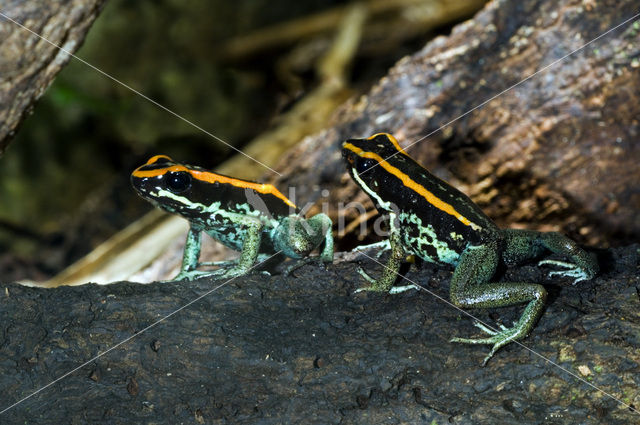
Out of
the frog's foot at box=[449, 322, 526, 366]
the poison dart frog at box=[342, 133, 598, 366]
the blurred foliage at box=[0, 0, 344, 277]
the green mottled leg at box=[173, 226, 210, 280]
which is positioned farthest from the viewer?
the blurred foliage at box=[0, 0, 344, 277]

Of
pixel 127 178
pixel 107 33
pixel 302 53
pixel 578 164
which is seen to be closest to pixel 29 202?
pixel 127 178

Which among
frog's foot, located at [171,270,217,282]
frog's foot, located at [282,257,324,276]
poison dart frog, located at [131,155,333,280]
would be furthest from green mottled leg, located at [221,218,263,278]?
frog's foot, located at [282,257,324,276]

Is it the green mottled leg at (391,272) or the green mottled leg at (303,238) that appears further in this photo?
the green mottled leg at (303,238)

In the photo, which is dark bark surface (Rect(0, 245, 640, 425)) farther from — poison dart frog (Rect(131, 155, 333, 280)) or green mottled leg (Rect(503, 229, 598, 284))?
poison dart frog (Rect(131, 155, 333, 280))

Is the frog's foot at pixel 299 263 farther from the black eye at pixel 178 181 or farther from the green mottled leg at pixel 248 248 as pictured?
the black eye at pixel 178 181

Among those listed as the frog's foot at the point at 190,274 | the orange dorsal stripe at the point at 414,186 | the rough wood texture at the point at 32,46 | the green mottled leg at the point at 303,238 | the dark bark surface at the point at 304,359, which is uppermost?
the rough wood texture at the point at 32,46

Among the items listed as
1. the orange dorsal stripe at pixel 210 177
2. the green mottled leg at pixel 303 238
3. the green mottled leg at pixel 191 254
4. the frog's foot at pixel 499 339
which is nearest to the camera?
the frog's foot at pixel 499 339

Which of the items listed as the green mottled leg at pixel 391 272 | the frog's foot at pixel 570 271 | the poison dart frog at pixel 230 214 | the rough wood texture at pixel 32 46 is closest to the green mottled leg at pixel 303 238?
the poison dart frog at pixel 230 214
